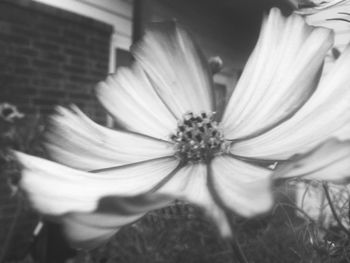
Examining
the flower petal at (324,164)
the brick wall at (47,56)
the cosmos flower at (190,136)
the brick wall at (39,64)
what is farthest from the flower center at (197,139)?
the brick wall at (47,56)

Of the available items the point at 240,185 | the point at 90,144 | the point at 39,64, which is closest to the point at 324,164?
the point at 240,185

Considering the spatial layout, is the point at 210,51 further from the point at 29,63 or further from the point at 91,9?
the point at 91,9

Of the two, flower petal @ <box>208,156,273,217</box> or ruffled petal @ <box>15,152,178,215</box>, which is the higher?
flower petal @ <box>208,156,273,217</box>

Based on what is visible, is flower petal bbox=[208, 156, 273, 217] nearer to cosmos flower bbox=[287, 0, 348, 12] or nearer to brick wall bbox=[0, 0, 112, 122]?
cosmos flower bbox=[287, 0, 348, 12]

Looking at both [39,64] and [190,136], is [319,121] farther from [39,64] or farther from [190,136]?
[39,64]

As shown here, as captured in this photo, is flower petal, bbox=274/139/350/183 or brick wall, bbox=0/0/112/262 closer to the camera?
flower petal, bbox=274/139/350/183

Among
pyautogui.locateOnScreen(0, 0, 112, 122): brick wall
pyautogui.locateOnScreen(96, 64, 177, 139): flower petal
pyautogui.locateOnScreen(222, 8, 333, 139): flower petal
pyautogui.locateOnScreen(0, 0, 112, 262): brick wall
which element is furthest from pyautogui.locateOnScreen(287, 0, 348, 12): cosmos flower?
pyautogui.locateOnScreen(0, 0, 112, 122): brick wall

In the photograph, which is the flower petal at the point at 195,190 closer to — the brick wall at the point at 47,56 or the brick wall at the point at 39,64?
the brick wall at the point at 39,64
